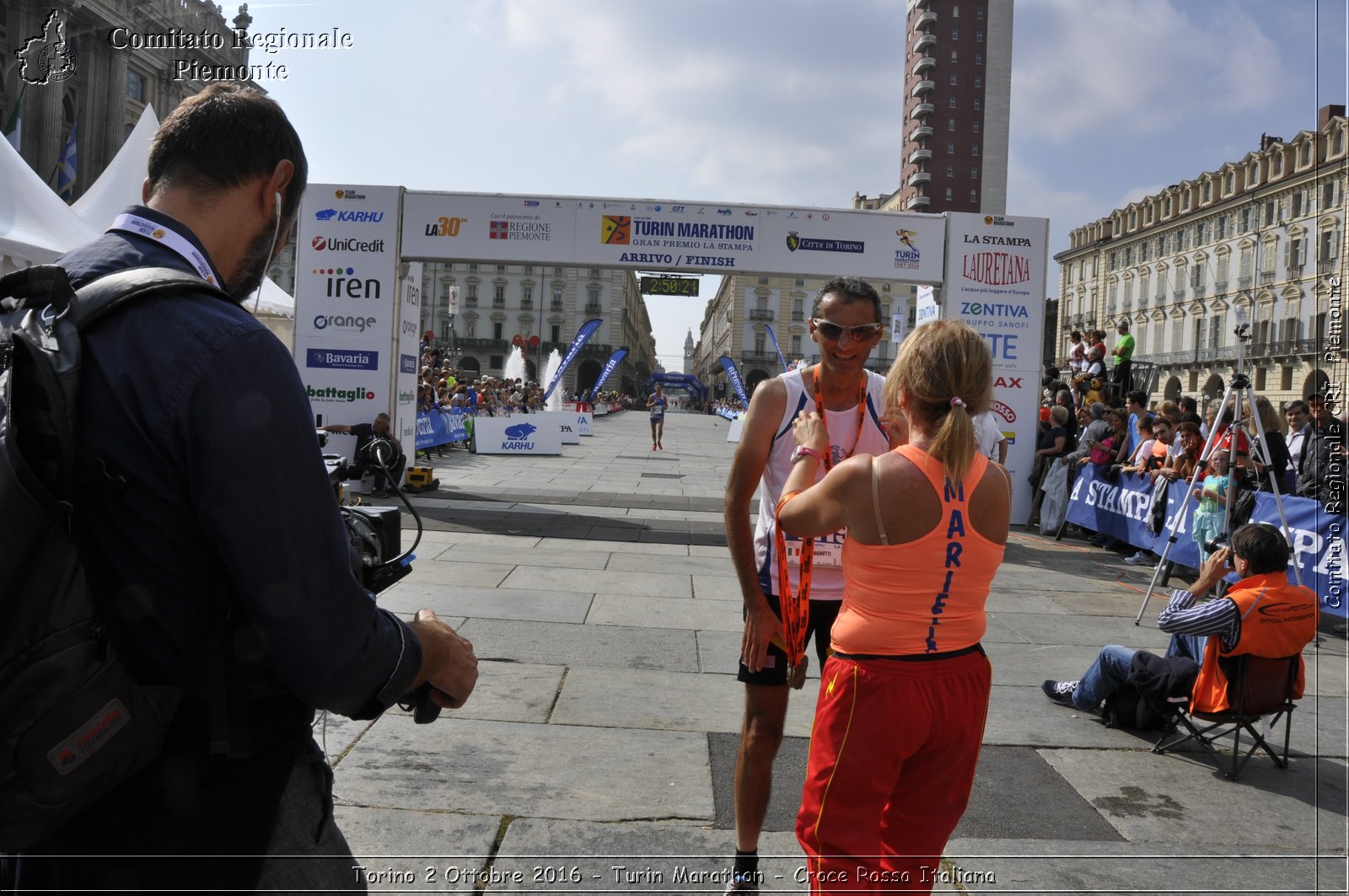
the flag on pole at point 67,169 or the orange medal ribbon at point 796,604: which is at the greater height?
the flag on pole at point 67,169

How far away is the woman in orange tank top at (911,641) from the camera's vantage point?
2.11 metres

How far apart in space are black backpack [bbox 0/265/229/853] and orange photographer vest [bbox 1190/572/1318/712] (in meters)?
4.54

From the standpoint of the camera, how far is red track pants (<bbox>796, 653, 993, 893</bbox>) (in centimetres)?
210

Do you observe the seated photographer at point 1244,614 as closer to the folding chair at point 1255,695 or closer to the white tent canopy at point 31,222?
the folding chair at point 1255,695

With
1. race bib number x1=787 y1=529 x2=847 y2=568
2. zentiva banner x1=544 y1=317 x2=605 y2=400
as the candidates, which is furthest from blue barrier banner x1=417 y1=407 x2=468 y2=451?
race bib number x1=787 y1=529 x2=847 y2=568

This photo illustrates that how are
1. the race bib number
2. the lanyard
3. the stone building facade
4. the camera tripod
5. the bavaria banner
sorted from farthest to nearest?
the stone building facade → the bavaria banner → the camera tripod → the race bib number → the lanyard

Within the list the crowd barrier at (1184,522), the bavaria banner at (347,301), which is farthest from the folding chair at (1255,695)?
the bavaria banner at (347,301)

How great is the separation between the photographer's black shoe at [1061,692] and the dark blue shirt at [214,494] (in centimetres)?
467

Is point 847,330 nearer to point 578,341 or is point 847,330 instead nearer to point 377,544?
point 377,544

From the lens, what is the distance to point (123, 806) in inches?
49.0

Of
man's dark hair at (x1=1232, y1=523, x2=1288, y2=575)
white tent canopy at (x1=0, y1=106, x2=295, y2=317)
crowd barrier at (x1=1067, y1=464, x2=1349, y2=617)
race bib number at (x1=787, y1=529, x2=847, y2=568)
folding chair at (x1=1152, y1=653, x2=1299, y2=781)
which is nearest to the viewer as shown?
race bib number at (x1=787, y1=529, x2=847, y2=568)

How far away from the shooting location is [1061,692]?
507 cm

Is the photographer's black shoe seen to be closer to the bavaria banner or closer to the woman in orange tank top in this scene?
the woman in orange tank top

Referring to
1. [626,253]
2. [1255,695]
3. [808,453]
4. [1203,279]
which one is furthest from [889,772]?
[1203,279]
